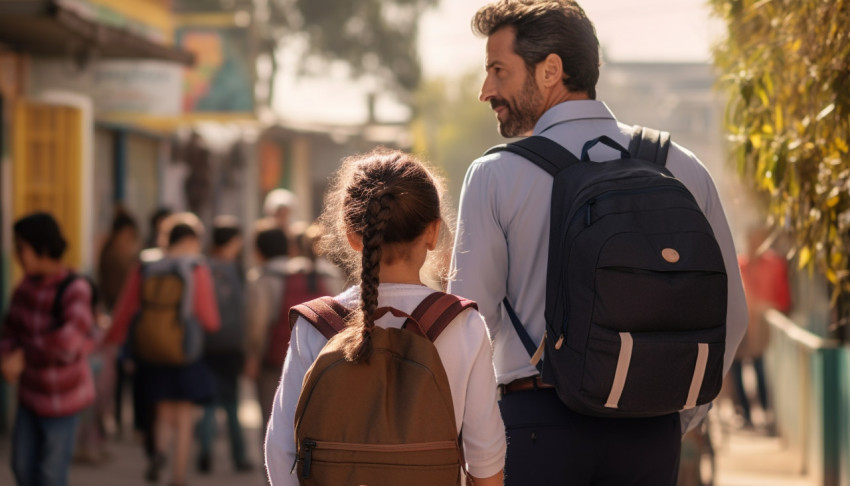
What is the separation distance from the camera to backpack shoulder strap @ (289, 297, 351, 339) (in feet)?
10.3

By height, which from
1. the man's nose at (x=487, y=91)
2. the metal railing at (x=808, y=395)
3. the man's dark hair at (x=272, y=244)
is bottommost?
the metal railing at (x=808, y=395)

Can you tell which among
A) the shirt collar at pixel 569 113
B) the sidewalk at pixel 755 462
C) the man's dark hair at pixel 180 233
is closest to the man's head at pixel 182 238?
the man's dark hair at pixel 180 233

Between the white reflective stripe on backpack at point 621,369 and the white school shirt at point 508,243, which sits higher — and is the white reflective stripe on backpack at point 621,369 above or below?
below

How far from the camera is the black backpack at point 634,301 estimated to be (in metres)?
3.18

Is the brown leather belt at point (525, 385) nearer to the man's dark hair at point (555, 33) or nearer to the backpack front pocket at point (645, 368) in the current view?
the backpack front pocket at point (645, 368)

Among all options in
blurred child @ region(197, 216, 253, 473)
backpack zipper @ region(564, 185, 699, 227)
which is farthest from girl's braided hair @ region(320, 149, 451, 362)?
blurred child @ region(197, 216, 253, 473)

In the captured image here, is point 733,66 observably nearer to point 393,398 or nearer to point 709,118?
point 393,398

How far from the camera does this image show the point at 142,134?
58.9 feet

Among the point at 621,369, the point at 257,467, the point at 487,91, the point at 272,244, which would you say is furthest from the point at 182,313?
the point at 621,369

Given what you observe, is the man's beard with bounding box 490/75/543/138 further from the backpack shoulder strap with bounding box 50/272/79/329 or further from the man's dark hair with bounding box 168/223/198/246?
the man's dark hair with bounding box 168/223/198/246

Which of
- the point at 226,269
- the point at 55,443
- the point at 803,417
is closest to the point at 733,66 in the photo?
the point at 55,443

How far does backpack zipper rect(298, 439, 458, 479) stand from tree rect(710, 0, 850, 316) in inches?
81.1

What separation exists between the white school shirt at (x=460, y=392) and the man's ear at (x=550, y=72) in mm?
792

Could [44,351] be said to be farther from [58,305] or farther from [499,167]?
[499,167]
